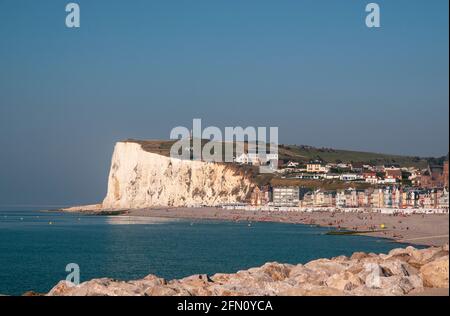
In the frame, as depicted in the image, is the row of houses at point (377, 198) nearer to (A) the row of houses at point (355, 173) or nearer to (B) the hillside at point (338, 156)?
(A) the row of houses at point (355, 173)

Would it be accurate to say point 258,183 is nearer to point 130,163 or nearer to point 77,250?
point 130,163

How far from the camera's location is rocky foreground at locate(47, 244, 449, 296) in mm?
14641

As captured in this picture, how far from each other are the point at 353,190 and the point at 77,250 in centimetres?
6672

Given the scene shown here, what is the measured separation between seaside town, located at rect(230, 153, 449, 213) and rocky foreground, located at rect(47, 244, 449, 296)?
61909mm

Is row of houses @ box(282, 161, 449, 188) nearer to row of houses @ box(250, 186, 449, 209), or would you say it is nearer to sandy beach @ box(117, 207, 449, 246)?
row of houses @ box(250, 186, 449, 209)

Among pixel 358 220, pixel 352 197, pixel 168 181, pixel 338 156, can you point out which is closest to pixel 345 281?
pixel 358 220

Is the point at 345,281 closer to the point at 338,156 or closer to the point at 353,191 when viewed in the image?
the point at 353,191

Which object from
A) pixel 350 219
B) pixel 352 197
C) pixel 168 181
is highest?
pixel 168 181

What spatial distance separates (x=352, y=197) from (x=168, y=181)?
29.5m

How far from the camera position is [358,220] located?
71.5m

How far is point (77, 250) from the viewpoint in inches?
1692

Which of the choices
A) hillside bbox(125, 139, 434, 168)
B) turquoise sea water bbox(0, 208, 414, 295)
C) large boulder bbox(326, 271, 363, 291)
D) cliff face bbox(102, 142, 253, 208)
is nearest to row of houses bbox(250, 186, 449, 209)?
cliff face bbox(102, 142, 253, 208)
